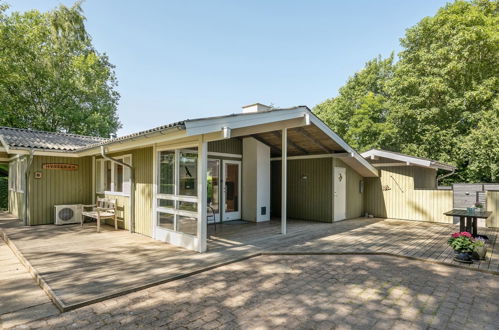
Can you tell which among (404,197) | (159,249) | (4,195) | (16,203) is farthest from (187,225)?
(4,195)

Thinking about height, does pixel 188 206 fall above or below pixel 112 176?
below

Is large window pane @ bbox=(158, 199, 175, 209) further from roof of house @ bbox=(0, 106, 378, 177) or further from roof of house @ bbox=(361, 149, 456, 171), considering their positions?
roof of house @ bbox=(361, 149, 456, 171)

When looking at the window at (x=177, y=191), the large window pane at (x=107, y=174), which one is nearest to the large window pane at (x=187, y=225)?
the window at (x=177, y=191)

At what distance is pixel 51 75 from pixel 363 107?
20.7m

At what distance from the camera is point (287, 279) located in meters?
3.77

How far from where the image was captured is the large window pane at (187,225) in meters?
5.02

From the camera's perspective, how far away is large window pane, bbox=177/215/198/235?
5023mm

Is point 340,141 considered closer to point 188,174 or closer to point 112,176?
point 188,174

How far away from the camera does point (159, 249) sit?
5125 millimetres

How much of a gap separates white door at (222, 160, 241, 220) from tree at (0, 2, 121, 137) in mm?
14015

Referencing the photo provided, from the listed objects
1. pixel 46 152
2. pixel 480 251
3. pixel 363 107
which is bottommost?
pixel 480 251

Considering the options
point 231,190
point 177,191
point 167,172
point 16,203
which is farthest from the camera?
point 16,203

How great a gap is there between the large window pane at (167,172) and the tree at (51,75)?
588 inches

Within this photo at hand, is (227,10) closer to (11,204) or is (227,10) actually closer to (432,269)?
(432,269)
